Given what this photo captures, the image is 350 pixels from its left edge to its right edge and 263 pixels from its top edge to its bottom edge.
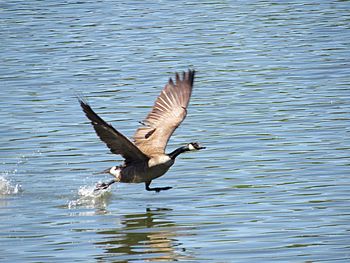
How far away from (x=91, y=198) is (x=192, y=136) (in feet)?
10.9

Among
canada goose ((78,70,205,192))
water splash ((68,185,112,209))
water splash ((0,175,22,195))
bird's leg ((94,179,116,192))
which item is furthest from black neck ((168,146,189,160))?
water splash ((0,175,22,195))

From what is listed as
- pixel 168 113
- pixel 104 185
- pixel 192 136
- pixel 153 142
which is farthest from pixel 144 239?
pixel 192 136

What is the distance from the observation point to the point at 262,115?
54.4ft

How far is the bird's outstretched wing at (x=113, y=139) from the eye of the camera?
33.5 ft

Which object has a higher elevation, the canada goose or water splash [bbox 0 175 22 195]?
the canada goose

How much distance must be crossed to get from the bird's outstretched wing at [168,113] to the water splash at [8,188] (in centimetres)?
159

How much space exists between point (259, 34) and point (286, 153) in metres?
11.4

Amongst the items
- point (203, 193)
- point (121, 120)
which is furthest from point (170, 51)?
point (203, 193)

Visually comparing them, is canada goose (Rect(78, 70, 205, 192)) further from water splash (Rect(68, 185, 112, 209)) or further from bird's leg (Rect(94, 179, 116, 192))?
water splash (Rect(68, 185, 112, 209))

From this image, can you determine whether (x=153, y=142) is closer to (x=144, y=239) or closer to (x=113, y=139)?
(x=113, y=139)

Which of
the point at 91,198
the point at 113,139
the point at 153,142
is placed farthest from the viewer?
the point at 91,198

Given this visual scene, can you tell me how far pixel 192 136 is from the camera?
15539 millimetres

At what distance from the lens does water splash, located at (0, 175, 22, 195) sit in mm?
12844

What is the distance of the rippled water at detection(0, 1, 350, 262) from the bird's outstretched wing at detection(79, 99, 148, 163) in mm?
622
